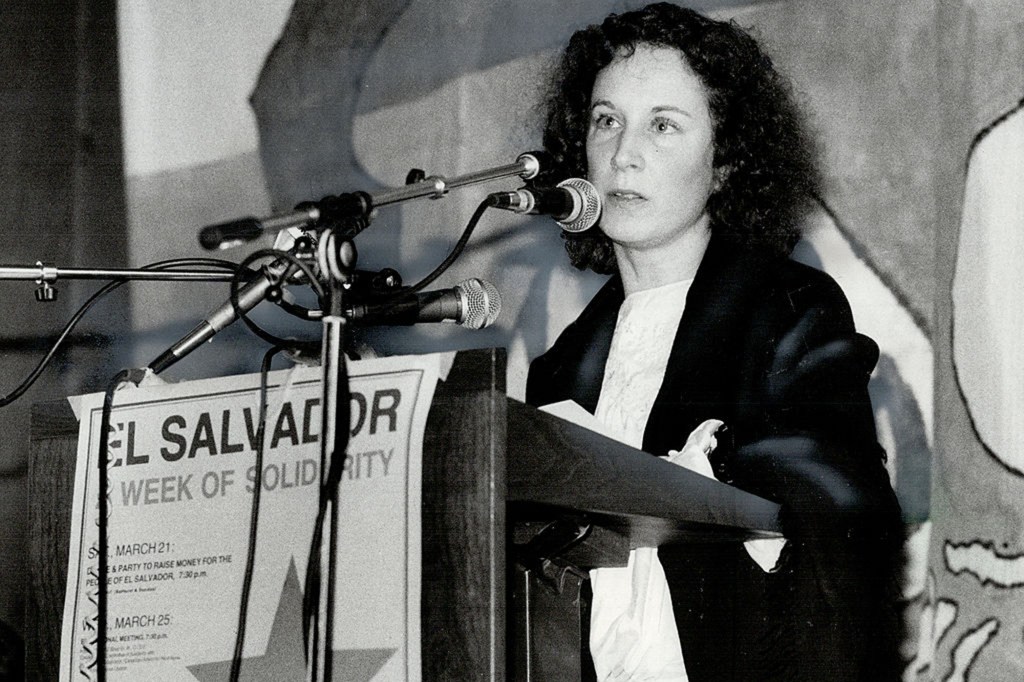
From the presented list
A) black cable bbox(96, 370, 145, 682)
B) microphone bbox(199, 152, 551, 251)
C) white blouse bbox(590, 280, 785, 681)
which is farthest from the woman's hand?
black cable bbox(96, 370, 145, 682)

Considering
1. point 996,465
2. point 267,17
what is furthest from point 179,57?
point 996,465

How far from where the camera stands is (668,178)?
2.17m

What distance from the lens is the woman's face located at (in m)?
2.16

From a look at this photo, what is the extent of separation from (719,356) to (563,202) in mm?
492

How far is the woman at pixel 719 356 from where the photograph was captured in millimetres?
1891

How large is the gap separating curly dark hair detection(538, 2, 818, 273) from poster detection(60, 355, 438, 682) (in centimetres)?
85

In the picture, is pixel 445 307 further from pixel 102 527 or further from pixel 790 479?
pixel 790 479

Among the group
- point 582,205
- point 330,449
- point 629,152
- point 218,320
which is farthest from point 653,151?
point 330,449

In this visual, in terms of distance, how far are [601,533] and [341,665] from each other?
457 millimetres

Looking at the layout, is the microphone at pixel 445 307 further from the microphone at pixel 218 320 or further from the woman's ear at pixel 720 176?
the woman's ear at pixel 720 176

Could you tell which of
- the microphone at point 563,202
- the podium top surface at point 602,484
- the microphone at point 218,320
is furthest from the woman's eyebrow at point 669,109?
the microphone at point 218,320

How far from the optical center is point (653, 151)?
7.15 feet

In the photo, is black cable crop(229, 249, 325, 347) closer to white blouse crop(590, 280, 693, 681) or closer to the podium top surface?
the podium top surface

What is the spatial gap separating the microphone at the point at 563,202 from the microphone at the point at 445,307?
0.12m
